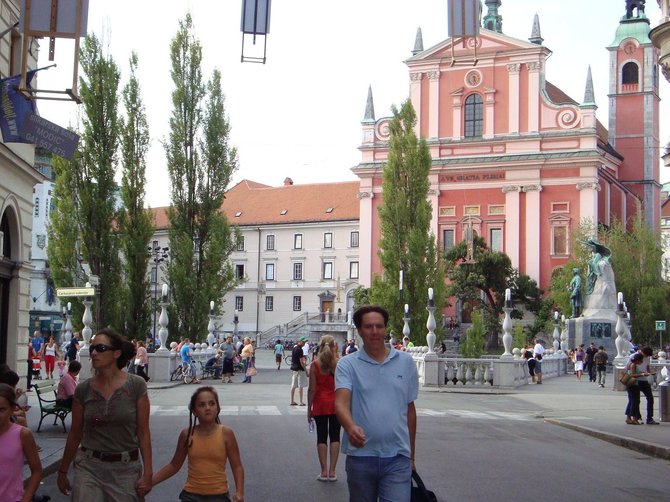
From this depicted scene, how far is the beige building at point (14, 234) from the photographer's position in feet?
58.6

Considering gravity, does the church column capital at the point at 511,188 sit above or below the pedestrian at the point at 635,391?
above

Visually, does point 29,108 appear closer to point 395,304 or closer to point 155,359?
point 155,359

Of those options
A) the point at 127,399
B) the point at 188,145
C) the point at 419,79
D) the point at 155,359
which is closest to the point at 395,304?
the point at 188,145

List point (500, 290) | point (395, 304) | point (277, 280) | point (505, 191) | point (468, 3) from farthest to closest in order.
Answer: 1. point (277, 280)
2. point (505, 191)
3. point (500, 290)
4. point (395, 304)
5. point (468, 3)

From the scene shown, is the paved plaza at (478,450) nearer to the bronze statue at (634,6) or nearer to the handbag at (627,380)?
the handbag at (627,380)

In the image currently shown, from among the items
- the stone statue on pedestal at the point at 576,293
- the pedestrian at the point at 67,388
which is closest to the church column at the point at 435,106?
the stone statue on pedestal at the point at 576,293

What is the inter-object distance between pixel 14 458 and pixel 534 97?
2561 inches

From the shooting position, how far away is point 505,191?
226 feet

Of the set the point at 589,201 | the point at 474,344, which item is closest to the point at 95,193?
the point at 474,344

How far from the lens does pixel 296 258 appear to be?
90.2 meters

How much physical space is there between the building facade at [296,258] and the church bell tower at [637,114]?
23.9m

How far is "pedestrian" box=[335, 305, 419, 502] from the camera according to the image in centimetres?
628

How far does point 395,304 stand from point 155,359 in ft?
63.5

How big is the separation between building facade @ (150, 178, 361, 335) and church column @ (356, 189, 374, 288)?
12901 mm
